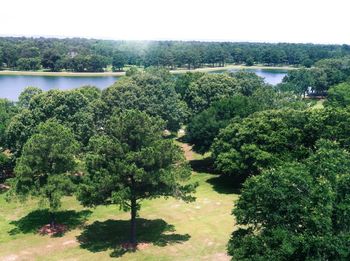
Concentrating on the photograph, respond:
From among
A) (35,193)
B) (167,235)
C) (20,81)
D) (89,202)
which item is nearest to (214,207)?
(167,235)

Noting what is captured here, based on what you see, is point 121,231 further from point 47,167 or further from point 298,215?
point 298,215

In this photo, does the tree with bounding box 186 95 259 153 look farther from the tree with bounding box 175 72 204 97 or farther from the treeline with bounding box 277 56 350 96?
the treeline with bounding box 277 56 350 96

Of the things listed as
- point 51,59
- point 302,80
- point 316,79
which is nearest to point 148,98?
point 302,80

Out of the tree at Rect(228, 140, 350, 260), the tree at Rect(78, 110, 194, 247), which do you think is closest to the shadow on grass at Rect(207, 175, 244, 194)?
the tree at Rect(78, 110, 194, 247)

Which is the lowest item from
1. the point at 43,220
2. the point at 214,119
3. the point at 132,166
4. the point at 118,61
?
the point at 43,220

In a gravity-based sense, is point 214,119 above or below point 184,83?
below

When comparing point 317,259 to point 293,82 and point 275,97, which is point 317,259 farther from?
point 293,82

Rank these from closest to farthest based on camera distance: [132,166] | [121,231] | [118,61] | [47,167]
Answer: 1. [132,166]
2. [47,167]
3. [121,231]
4. [118,61]
